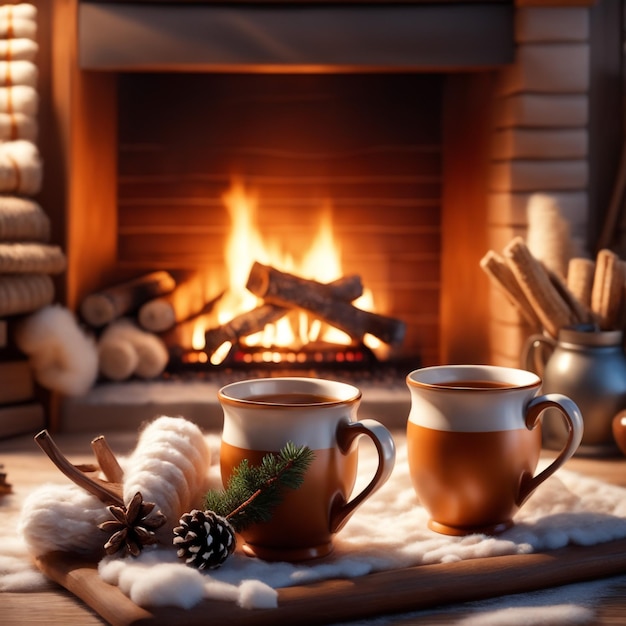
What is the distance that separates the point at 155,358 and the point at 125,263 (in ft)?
0.93

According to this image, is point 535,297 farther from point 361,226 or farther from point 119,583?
point 119,583

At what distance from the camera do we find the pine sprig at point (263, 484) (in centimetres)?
82

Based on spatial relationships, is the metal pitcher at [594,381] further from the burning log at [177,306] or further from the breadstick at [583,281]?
the burning log at [177,306]

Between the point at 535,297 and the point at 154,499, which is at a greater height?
the point at 535,297

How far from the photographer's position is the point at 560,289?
5.30 ft

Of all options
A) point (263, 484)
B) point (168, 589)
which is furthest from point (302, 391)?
point (168, 589)

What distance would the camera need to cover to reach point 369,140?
2.10 metres

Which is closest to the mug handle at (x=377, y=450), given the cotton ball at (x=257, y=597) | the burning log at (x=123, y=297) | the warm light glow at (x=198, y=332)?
the cotton ball at (x=257, y=597)

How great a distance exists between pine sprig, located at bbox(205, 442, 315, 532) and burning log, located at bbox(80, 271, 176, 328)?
1.10 m

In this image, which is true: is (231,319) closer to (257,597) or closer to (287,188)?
(287,188)

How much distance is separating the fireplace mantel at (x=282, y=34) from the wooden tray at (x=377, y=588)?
1074mm

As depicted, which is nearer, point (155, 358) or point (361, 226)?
point (155, 358)

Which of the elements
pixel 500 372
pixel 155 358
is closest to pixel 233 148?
pixel 155 358

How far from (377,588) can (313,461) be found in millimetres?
117
